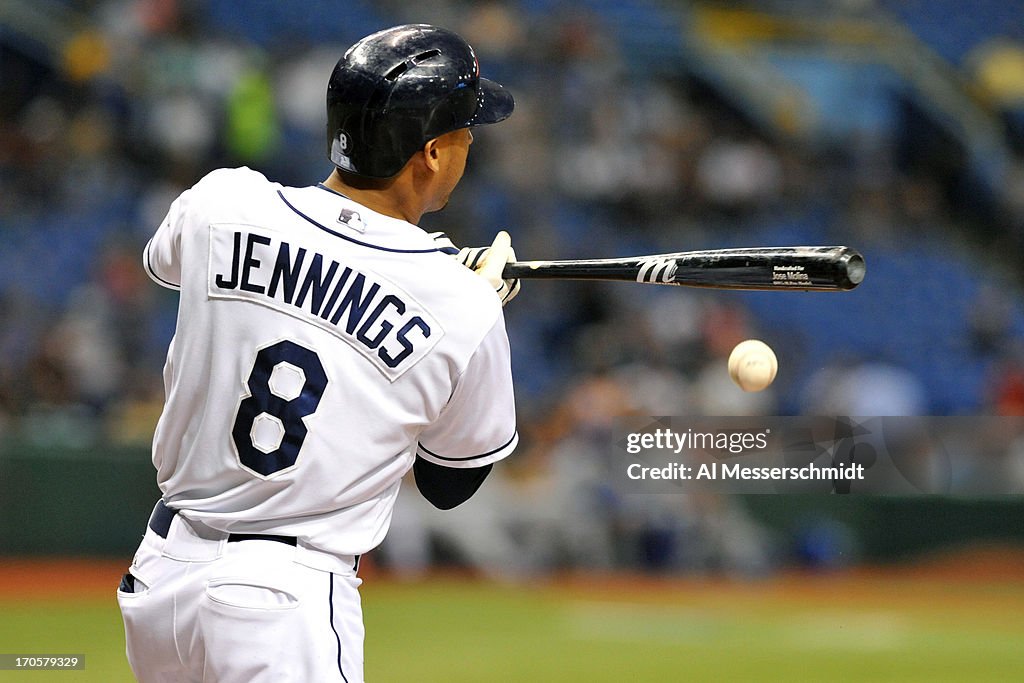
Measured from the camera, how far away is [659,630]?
7.77 m

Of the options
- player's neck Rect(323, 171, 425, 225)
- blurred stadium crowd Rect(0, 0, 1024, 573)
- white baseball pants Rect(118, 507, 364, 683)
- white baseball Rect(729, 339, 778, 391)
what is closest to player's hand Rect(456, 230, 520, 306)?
player's neck Rect(323, 171, 425, 225)

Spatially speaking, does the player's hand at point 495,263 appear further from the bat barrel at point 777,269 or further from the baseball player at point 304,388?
the bat barrel at point 777,269

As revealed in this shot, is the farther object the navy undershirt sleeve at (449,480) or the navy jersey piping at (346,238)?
the navy undershirt sleeve at (449,480)

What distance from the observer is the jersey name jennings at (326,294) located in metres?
2.27

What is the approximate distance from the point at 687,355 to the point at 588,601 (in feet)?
7.71

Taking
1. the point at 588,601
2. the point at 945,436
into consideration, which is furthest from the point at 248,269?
the point at 588,601

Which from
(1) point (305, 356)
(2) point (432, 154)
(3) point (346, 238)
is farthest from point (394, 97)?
(1) point (305, 356)

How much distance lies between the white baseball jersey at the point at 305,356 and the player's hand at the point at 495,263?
285 mm

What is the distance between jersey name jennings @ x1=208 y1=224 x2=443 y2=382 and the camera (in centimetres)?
227

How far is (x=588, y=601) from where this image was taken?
8797 millimetres

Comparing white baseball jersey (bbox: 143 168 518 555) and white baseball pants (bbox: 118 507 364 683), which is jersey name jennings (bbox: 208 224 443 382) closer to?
white baseball jersey (bbox: 143 168 518 555)

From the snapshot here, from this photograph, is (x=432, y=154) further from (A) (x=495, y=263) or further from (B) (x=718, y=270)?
(B) (x=718, y=270)

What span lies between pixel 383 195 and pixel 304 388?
0.43 meters

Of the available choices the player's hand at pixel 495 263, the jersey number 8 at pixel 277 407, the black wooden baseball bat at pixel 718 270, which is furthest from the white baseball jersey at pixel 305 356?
the black wooden baseball bat at pixel 718 270
